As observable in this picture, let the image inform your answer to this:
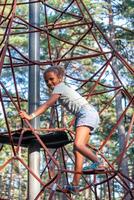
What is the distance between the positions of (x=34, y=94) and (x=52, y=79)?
107 centimetres

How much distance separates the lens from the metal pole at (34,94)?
493 cm

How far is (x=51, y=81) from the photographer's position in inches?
162

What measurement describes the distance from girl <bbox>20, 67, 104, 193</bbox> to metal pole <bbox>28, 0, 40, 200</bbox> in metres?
1.00

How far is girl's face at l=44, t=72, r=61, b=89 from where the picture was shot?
13.4ft

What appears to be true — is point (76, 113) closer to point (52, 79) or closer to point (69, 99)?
point (69, 99)

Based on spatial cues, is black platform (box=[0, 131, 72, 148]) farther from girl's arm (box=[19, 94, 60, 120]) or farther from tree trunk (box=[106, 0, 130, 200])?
tree trunk (box=[106, 0, 130, 200])

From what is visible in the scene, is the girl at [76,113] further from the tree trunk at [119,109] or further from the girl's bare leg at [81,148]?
the tree trunk at [119,109]

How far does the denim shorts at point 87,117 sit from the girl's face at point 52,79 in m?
0.37

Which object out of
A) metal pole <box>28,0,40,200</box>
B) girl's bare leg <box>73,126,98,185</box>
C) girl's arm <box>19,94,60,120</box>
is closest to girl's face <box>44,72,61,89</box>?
girl's arm <box>19,94,60,120</box>

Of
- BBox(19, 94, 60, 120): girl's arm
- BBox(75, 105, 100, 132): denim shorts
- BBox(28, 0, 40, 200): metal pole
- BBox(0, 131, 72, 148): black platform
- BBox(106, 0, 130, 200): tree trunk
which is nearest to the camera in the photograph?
BBox(19, 94, 60, 120): girl's arm

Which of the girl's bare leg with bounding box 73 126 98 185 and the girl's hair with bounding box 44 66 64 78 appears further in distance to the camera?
the girl's hair with bounding box 44 66 64 78

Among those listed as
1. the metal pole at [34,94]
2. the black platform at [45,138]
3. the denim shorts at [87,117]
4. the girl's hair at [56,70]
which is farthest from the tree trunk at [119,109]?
the girl's hair at [56,70]

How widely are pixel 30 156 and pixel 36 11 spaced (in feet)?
6.41

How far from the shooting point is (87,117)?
4.06 meters
